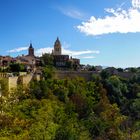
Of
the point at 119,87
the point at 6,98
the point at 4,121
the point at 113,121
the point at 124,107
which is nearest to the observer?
the point at 4,121

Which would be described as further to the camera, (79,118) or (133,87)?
(133,87)

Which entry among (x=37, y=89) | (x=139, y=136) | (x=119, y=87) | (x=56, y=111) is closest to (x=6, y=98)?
(x=56, y=111)

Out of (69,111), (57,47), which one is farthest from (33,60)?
(69,111)

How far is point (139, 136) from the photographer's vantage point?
3136 cm

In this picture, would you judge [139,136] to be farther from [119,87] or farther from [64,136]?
[119,87]

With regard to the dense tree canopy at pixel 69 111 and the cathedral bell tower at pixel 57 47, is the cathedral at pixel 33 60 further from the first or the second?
the dense tree canopy at pixel 69 111

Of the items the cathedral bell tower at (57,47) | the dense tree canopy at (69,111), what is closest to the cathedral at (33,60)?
the cathedral bell tower at (57,47)

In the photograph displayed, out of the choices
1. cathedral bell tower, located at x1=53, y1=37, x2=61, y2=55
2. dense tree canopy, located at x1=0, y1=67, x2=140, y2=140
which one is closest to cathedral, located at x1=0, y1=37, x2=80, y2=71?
cathedral bell tower, located at x1=53, y1=37, x2=61, y2=55

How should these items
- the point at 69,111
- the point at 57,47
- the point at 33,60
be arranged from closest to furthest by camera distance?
the point at 69,111
the point at 33,60
the point at 57,47

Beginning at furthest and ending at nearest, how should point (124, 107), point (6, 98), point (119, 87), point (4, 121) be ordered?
point (119, 87)
point (124, 107)
point (6, 98)
point (4, 121)

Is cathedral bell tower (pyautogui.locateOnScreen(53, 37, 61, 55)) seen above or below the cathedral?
above

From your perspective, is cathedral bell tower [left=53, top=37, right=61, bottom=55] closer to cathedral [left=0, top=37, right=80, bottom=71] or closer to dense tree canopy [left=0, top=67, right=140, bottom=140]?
cathedral [left=0, top=37, right=80, bottom=71]

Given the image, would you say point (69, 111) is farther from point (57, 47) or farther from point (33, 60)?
point (57, 47)

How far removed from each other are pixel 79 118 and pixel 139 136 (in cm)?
1201
